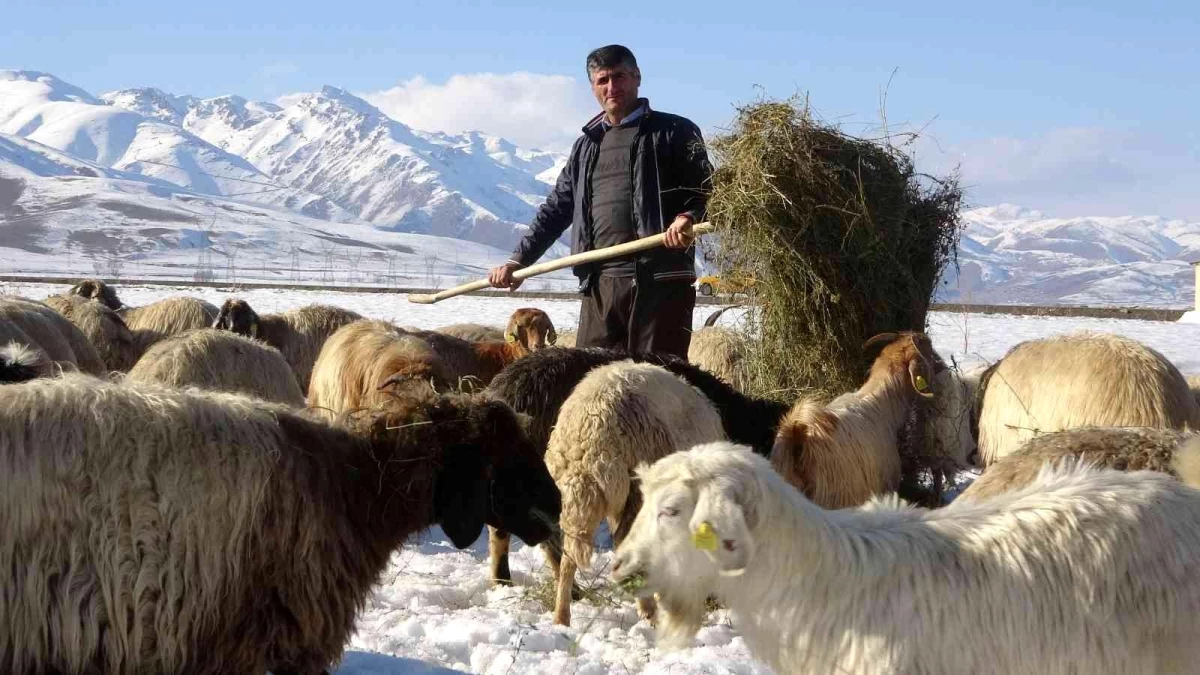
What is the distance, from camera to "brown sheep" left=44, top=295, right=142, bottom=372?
Answer: 10.8 m

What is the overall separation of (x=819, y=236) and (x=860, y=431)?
4.32ft

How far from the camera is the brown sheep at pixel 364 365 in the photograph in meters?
8.16

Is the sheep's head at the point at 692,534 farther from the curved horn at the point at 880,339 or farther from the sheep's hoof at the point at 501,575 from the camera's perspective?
the curved horn at the point at 880,339

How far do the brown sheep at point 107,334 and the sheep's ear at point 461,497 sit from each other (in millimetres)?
6895

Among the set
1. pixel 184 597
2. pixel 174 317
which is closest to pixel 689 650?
pixel 184 597

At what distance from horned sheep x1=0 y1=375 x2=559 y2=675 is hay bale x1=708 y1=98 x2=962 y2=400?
11.8 feet

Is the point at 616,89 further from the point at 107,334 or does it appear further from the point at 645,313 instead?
the point at 107,334

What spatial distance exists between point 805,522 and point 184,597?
84.0 inches

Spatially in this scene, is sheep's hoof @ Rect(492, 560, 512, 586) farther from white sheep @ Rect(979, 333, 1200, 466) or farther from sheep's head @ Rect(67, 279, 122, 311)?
sheep's head @ Rect(67, 279, 122, 311)

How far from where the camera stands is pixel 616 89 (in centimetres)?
749

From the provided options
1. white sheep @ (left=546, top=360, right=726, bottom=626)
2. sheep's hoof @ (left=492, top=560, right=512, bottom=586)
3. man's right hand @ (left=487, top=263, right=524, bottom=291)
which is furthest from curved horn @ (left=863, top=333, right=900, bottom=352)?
sheep's hoof @ (left=492, top=560, right=512, bottom=586)

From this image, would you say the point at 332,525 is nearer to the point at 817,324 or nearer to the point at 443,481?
the point at 443,481

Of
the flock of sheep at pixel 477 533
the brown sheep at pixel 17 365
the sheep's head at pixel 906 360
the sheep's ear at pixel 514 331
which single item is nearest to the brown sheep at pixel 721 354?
the sheep's head at pixel 906 360

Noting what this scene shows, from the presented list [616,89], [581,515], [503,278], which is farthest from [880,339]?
[581,515]
